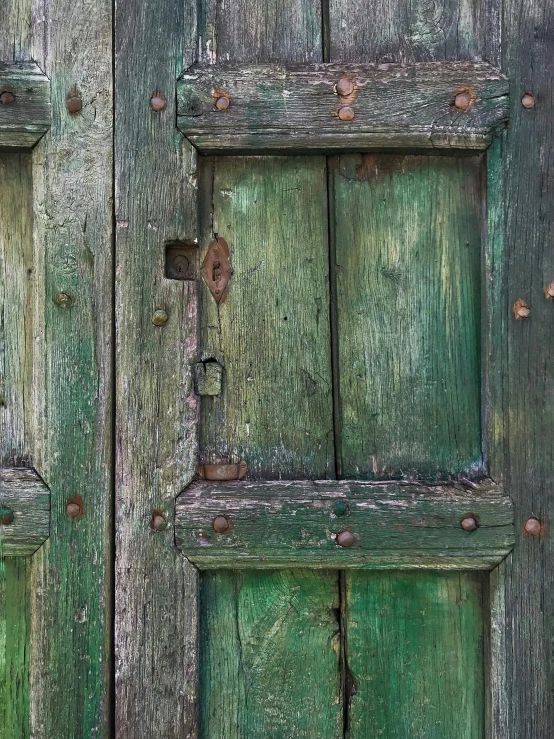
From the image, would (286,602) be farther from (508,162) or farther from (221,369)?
(508,162)

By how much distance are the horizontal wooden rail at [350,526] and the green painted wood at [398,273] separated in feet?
0.40

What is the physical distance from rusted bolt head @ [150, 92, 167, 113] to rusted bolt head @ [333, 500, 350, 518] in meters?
0.68

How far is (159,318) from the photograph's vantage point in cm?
97

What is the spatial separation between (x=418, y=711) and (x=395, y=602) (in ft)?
0.58

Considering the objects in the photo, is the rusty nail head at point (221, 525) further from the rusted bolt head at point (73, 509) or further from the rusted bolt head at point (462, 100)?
the rusted bolt head at point (462, 100)

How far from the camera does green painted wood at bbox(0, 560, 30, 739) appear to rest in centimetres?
98

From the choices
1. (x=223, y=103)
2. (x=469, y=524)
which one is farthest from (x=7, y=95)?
(x=469, y=524)

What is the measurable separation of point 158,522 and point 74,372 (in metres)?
0.27

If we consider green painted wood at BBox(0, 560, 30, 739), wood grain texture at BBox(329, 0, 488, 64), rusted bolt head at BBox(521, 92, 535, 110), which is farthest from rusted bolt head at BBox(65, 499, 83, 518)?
rusted bolt head at BBox(521, 92, 535, 110)

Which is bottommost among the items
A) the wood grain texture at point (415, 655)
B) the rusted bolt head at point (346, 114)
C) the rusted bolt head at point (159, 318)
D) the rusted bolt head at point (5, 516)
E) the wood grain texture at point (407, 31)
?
the wood grain texture at point (415, 655)

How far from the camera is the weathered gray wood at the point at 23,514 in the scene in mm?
959

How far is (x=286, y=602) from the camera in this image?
99 cm

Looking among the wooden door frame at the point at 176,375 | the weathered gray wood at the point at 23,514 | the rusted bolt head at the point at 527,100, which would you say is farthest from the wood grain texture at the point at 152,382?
the rusted bolt head at the point at 527,100

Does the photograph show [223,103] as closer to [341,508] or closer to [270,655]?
[341,508]
